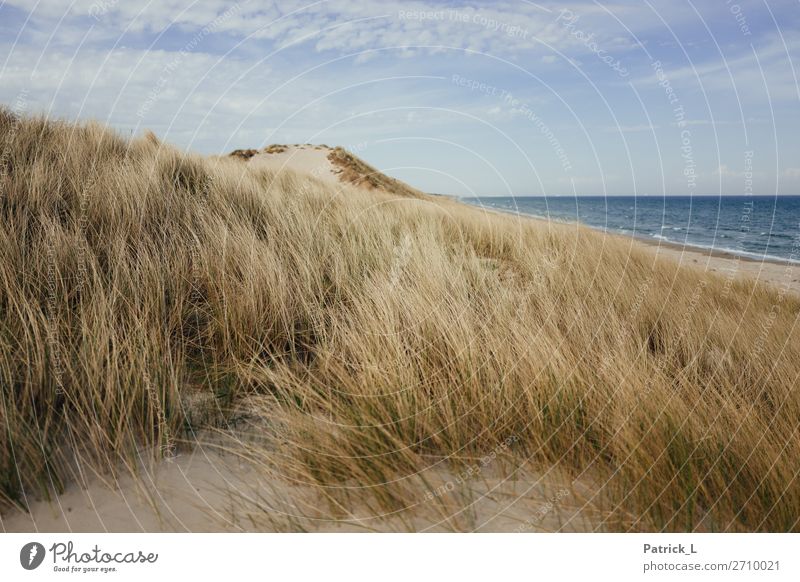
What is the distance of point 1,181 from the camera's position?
3.32 metres

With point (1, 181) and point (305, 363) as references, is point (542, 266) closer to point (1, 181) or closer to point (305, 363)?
point (305, 363)

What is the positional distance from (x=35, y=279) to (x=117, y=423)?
4.11 ft

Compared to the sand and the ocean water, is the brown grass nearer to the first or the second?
the ocean water

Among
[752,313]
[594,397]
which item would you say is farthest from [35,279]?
[752,313]

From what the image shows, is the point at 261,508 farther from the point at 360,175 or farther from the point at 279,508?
the point at 360,175

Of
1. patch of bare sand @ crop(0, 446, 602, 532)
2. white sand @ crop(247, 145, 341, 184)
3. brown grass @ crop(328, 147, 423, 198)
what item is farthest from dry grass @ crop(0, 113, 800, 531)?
white sand @ crop(247, 145, 341, 184)

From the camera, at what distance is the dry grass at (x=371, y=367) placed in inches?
67.8

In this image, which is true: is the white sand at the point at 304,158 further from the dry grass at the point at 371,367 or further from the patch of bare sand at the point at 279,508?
the patch of bare sand at the point at 279,508
